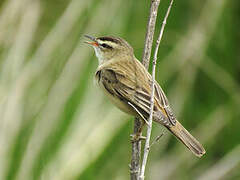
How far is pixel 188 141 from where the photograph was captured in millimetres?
4910

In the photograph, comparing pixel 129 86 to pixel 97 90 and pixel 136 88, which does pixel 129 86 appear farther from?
pixel 97 90

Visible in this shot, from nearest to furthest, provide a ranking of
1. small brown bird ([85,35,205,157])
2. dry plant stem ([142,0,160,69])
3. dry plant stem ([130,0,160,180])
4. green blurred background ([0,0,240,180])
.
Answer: dry plant stem ([130,0,160,180])
dry plant stem ([142,0,160,69])
small brown bird ([85,35,205,157])
green blurred background ([0,0,240,180])

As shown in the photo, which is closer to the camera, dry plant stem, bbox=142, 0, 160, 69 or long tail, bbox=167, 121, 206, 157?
dry plant stem, bbox=142, 0, 160, 69

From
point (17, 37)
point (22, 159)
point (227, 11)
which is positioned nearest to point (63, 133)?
point (22, 159)

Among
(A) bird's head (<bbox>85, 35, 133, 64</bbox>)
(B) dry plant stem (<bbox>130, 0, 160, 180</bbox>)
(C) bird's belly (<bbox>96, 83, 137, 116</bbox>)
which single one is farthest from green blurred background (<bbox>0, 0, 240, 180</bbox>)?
(B) dry plant stem (<bbox>130, 0, 160, 180</bbox>)

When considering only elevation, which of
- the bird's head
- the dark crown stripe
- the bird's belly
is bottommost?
the bird's belly

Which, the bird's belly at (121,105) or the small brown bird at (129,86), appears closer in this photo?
the small brown bird at (129,86)

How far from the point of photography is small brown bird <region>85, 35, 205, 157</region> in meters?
4.96

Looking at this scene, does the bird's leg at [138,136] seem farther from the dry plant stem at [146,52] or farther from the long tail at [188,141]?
the long tail at [188,141]

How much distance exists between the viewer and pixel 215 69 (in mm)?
6840

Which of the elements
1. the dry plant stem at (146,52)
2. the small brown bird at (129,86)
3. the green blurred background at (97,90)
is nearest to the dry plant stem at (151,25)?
the dry plant stem at (146,52)

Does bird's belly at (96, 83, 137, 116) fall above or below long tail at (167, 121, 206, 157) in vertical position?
above

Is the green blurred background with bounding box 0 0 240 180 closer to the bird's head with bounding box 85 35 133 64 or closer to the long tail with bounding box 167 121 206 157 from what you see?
the bird's head with bounding box 85 35 133 64

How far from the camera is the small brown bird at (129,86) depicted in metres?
4.96
